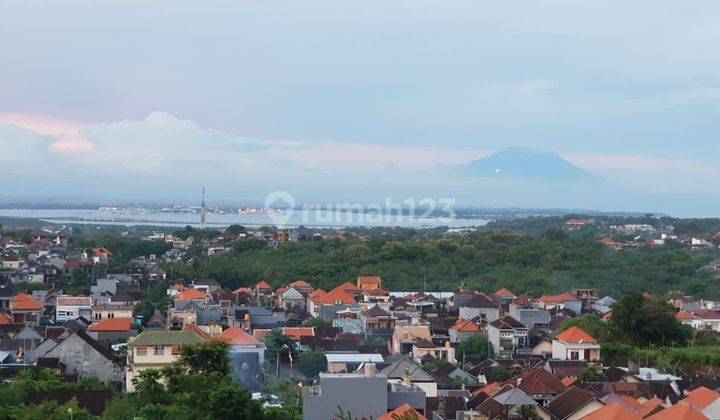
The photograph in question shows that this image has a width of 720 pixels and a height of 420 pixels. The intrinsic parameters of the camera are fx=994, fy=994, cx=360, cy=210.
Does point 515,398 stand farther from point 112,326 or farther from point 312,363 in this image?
point 112,326

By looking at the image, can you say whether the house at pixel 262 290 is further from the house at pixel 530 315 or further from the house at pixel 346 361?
the house at pixel 346 361

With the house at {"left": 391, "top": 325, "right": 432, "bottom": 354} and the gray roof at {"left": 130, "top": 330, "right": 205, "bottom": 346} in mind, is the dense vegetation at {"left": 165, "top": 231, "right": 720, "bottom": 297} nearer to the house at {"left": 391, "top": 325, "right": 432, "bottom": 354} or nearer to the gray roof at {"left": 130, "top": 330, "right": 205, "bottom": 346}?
the house at {"left": 391, "top": 325, "right": 432, "bottom": 354}

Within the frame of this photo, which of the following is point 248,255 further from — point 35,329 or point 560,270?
point 35,329

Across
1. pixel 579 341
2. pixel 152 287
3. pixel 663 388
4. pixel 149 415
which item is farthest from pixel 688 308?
pixel 149 415

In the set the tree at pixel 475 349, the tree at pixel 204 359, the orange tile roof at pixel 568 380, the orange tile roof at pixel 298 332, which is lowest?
the tree at pixel 475 349

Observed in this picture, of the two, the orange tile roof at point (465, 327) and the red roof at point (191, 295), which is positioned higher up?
the red roof at point (191, 295)

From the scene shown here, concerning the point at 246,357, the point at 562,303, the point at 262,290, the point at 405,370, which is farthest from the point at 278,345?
the point at 562,303

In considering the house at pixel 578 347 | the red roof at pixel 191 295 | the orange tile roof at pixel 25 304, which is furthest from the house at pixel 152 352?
the red roof at pixel 191 295
